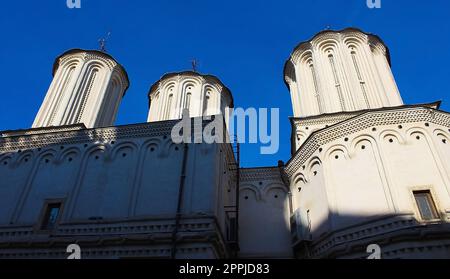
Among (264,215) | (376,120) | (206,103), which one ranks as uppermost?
(206,103)

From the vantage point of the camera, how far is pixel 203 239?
40.0 feet

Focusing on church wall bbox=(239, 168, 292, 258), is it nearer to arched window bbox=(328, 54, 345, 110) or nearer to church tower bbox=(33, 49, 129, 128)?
arched window bbox=(328, 54, 345, 110)

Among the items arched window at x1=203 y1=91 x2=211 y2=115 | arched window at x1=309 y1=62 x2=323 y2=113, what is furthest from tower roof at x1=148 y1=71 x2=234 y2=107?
arched window at x1=309 y1=62 x2=323 y2=113

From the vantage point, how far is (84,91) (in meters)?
21.7

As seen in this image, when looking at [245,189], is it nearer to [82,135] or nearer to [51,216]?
[82,135]

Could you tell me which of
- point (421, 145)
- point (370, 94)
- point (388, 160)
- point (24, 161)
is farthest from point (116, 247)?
point (370, 94)

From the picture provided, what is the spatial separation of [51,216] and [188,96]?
11744 mm

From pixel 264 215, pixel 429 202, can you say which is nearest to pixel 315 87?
pixel 264 215

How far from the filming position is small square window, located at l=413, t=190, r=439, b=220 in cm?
1227

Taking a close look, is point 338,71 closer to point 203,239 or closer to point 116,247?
point 203,239

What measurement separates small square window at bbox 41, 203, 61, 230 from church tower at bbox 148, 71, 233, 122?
929cm

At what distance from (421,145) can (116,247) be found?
1093 centimetres
